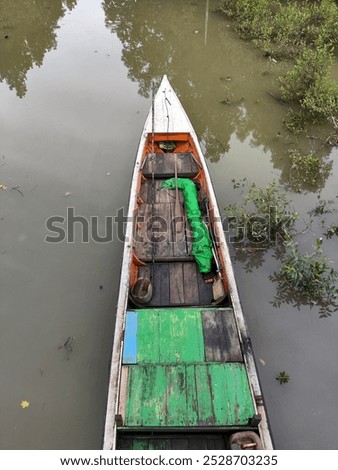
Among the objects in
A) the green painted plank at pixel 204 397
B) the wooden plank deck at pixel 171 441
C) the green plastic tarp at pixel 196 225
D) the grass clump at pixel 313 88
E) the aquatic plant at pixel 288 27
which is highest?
the aquatic plant at pixel 288 27

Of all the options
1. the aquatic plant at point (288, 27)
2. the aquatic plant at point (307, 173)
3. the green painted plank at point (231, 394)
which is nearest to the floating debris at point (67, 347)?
the green painted plank at point (231, 394)

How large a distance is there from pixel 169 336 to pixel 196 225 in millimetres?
2293

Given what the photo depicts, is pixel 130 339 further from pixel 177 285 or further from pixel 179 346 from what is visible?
pixel 177 285

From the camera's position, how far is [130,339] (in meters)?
4.56

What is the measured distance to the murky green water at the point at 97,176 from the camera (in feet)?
16.3

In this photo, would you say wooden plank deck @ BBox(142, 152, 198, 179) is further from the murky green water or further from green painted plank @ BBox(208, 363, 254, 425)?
green painted plank @ BBox(208, 363, 254, 425)

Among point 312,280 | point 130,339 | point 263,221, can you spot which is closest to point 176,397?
point 130,339

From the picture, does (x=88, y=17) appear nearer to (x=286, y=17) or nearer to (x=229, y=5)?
(x=229, y=5)

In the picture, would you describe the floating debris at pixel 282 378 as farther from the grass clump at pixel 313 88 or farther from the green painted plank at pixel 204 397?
the grass clump at pixel 313 88

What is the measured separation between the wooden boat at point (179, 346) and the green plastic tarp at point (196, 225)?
0.03 metres

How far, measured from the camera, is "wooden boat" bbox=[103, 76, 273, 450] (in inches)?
154

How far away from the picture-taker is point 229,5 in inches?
559

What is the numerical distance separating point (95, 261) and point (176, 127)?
3.98m

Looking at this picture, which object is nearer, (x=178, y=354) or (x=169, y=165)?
(x=178, y=354)
